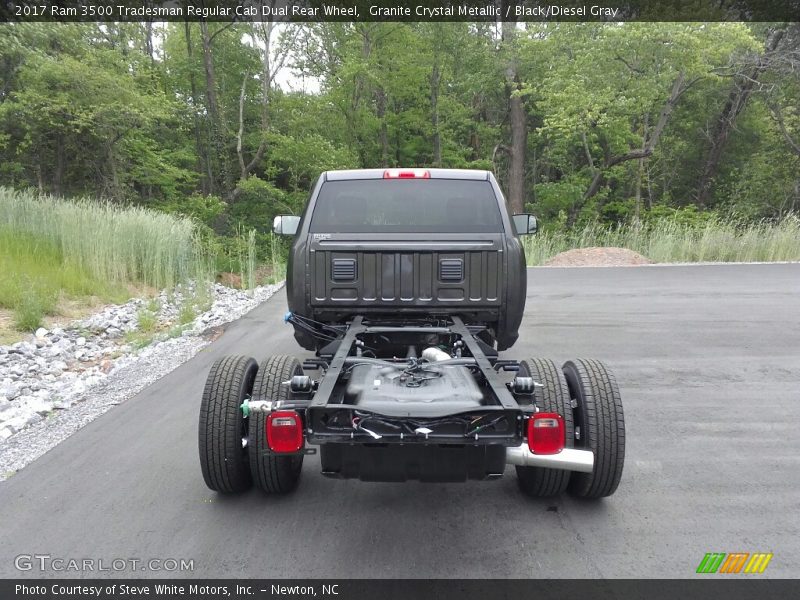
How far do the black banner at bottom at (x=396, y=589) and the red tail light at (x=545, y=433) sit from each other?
24.3 inches

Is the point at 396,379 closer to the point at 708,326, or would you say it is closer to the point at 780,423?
the point at 780,423

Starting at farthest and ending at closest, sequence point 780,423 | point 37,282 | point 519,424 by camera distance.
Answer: point 37,282 < point 780,423 < point 519,424

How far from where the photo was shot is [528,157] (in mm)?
30844

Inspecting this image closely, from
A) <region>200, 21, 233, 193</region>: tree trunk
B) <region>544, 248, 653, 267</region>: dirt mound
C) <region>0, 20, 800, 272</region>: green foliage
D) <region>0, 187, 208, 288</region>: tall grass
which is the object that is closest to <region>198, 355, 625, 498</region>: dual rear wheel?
<region>0, 187, 208, 288</region>: tall grass

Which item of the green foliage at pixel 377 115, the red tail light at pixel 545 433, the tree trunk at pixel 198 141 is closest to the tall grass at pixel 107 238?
the green foliage at pixel 377 115

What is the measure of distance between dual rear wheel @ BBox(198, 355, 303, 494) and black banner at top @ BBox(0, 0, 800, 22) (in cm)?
1636

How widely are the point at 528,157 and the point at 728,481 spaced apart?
2932 centimetres

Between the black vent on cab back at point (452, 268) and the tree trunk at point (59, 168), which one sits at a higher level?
the tree trunk at point (59, 168)

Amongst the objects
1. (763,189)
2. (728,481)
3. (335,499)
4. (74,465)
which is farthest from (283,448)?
(763,189)

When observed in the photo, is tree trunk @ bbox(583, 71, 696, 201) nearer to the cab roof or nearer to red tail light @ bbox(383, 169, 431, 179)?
the cab roof

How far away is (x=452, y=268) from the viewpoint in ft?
13.9

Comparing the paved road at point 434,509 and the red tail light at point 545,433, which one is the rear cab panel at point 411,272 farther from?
the red tail light at point 545,433

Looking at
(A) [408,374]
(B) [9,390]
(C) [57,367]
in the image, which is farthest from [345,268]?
(C) [57,367]

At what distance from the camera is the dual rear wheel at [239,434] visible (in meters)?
2.96
